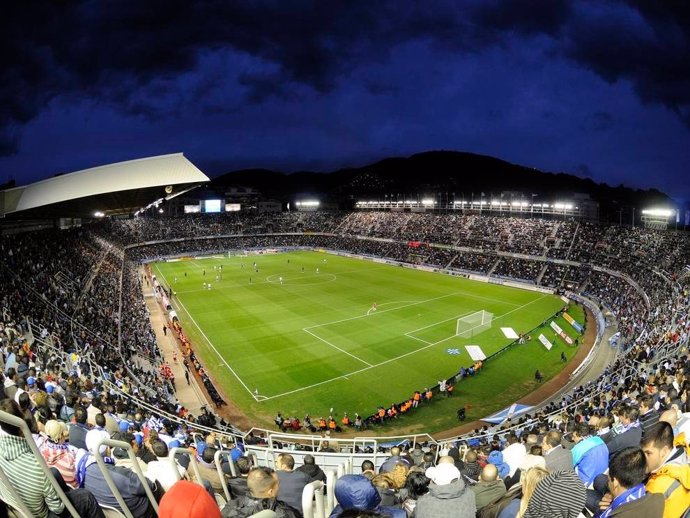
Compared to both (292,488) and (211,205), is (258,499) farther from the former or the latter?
(211,205)

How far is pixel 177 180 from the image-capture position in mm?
14828

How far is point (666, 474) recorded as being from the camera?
11.8ft

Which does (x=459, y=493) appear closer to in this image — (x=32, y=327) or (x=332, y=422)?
(x=332, y=422)

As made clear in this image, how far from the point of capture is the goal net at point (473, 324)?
113 feet

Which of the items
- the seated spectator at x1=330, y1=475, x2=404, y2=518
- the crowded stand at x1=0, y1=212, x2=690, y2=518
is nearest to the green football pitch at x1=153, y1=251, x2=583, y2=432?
the crowded stand at x1=0, y1=212, x2=690, y2=518

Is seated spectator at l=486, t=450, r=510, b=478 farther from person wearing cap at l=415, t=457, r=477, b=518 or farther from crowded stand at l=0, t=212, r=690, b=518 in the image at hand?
person wearing cap at l=415, t=457, r=477, b=518

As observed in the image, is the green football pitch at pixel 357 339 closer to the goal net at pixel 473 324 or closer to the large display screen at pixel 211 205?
the goal net at pixel 473 324

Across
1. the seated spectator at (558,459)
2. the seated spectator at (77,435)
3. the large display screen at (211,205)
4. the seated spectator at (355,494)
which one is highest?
the large display screen at (211,205)

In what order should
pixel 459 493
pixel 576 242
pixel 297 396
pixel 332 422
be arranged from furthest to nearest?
pixel 576 242
pixel 297 396
pixel 332 422
pixel 459 493

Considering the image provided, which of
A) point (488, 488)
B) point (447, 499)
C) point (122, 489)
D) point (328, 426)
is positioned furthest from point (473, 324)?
point (122, 489)

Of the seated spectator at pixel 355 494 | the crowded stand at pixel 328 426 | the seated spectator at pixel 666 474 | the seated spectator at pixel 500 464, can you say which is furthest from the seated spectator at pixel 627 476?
the seated spectator at pixel 500 464

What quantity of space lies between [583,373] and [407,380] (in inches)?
467

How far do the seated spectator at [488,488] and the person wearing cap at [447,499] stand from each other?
1232mm

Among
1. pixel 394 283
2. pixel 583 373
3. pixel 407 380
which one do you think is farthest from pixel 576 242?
pixel 407 380
